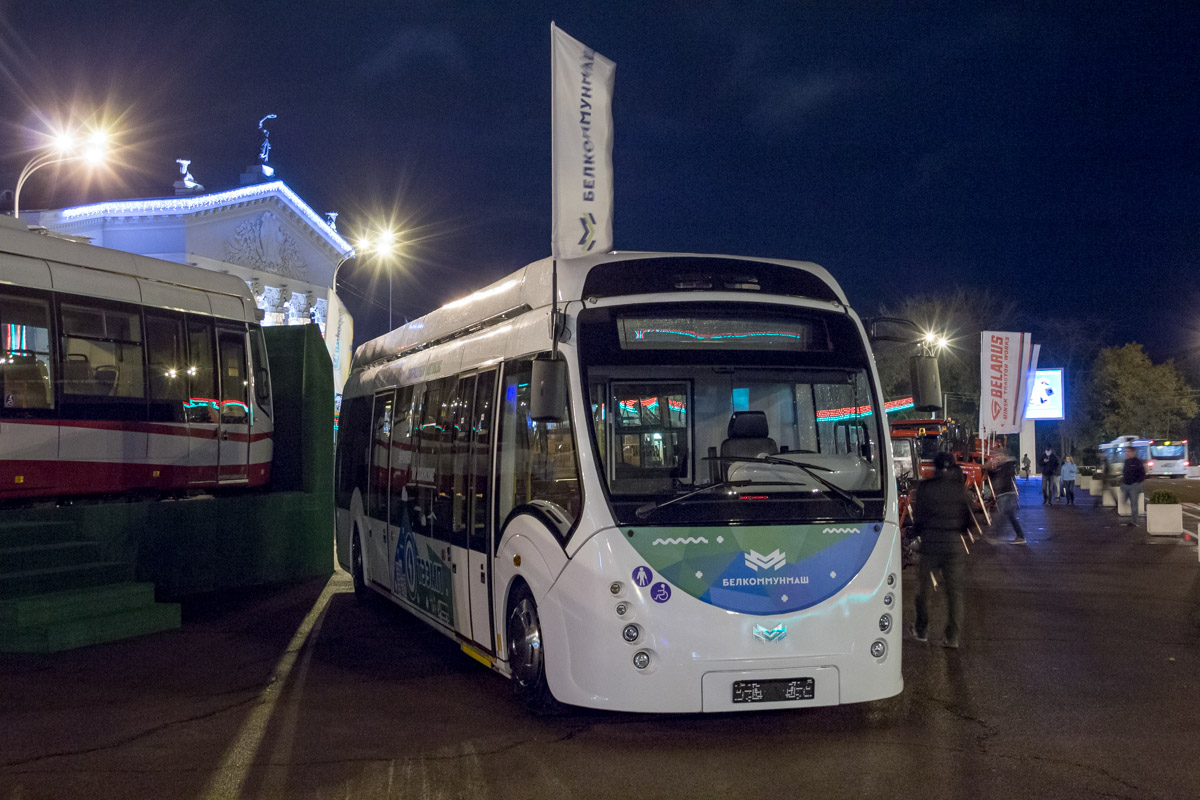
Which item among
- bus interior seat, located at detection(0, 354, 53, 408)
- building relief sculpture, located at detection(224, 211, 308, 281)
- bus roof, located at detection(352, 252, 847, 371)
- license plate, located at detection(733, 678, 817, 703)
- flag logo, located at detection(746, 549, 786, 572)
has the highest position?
building relief sculpture, located at detection(224, 211, 308, 281)

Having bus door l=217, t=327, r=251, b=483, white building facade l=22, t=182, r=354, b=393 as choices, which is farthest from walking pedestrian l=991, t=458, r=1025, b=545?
white building facade l=22, t=182, r=354, b=393

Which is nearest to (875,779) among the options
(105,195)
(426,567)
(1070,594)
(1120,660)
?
(1120,660)

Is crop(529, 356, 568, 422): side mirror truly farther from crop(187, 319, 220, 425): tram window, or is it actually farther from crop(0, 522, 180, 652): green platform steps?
crop(187, 319, 220, 425): tram window

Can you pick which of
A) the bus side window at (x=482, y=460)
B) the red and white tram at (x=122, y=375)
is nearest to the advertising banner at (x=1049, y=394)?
the red and white tram at (x=122, y=375)

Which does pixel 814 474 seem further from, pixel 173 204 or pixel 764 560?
pixel 173 204

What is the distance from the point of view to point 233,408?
53.7 feet

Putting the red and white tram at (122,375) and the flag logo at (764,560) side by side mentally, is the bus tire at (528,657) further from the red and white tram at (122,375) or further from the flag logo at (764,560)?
the red and white tram at (122,375)

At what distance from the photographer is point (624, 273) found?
7.59m

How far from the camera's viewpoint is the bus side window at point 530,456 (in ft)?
23.2

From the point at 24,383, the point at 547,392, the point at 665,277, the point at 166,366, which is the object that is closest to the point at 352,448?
the point at 166,366

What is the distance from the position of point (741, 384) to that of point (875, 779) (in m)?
2.54

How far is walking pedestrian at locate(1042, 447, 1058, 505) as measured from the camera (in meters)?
34.2

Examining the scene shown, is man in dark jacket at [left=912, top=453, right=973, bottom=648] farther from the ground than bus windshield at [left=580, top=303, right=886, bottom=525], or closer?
closer

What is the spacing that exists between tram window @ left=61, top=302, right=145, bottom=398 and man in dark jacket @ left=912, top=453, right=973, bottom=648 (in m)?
9.90
